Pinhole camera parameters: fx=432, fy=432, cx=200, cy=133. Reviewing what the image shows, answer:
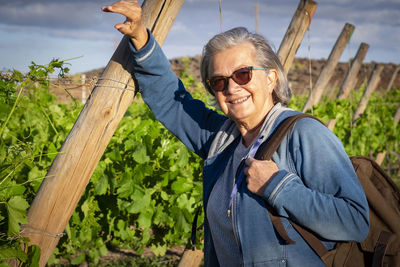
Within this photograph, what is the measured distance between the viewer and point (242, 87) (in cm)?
191

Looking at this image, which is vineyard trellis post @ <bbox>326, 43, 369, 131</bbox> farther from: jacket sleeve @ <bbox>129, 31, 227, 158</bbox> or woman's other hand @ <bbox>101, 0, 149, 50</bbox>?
woman's other hand @ <bbox>101, 0, 149, 50</bbox>

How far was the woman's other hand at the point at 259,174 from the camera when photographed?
162 centimetres

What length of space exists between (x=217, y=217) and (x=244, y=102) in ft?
1.70

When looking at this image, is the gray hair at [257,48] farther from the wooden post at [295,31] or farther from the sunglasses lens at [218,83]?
the wooden post at [295,31]

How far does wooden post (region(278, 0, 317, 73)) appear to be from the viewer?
3.37m

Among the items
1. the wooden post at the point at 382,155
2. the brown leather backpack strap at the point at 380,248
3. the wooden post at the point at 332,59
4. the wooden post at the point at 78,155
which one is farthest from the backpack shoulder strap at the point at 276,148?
the wooden post at the point at 382,155

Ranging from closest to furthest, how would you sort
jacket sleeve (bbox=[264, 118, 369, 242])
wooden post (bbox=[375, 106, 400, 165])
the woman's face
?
jacket sleeve (bbox=[264, 118, 369, 242])
the woman's face
wooden post (bbox=[375, 106, 400, 165])

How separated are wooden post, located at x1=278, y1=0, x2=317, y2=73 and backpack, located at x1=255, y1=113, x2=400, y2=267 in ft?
5.75

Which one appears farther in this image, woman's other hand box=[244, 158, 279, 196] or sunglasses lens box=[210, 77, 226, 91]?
sunglasses lens box=[210, 77, 226, 91]

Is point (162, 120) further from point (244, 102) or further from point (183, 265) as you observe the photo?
point (183, 265)

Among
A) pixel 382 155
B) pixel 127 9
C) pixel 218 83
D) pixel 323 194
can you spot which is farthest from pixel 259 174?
→ pixel 382 155

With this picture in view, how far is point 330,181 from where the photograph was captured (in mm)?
1592

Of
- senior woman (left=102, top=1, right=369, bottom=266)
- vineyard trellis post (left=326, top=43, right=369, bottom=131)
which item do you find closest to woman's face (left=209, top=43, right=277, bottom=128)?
senior woman (left=102, top=1, right=369, bottom=266)

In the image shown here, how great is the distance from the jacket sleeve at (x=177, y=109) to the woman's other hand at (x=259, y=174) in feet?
1.90
